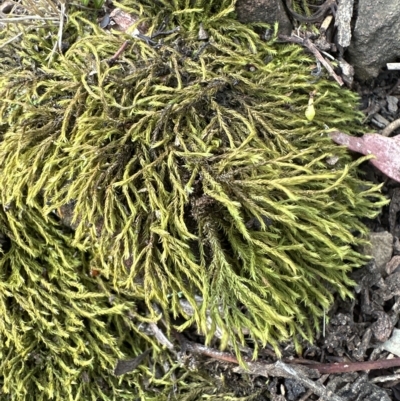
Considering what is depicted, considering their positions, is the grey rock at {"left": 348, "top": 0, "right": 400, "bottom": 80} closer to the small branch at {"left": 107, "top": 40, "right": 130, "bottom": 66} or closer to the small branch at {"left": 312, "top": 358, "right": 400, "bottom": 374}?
the small branch at {"left": 107, "top": 40, "right": 130, "bottom": 66}

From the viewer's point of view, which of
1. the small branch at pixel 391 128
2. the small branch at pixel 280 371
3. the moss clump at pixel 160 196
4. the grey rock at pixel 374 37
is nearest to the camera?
the moss clump at pixel 160 196

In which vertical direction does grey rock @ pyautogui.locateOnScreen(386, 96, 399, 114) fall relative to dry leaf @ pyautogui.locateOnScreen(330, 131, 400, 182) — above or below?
above

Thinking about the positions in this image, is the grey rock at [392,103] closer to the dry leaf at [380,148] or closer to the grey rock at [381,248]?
the dry leaf at [380,148]

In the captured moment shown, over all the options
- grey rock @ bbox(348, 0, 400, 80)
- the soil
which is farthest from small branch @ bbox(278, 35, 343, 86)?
the soil

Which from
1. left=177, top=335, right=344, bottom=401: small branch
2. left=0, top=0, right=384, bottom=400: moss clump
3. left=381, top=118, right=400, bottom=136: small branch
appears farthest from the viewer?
left=381, top=118, right=400, bottom=136: small branch

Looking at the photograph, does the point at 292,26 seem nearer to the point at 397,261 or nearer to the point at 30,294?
the point at 397,261

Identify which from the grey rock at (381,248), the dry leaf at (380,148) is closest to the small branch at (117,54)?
the dry leaf at (380,148)

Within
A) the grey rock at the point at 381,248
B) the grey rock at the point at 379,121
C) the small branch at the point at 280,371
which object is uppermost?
the grey rock at the point at 379,121
